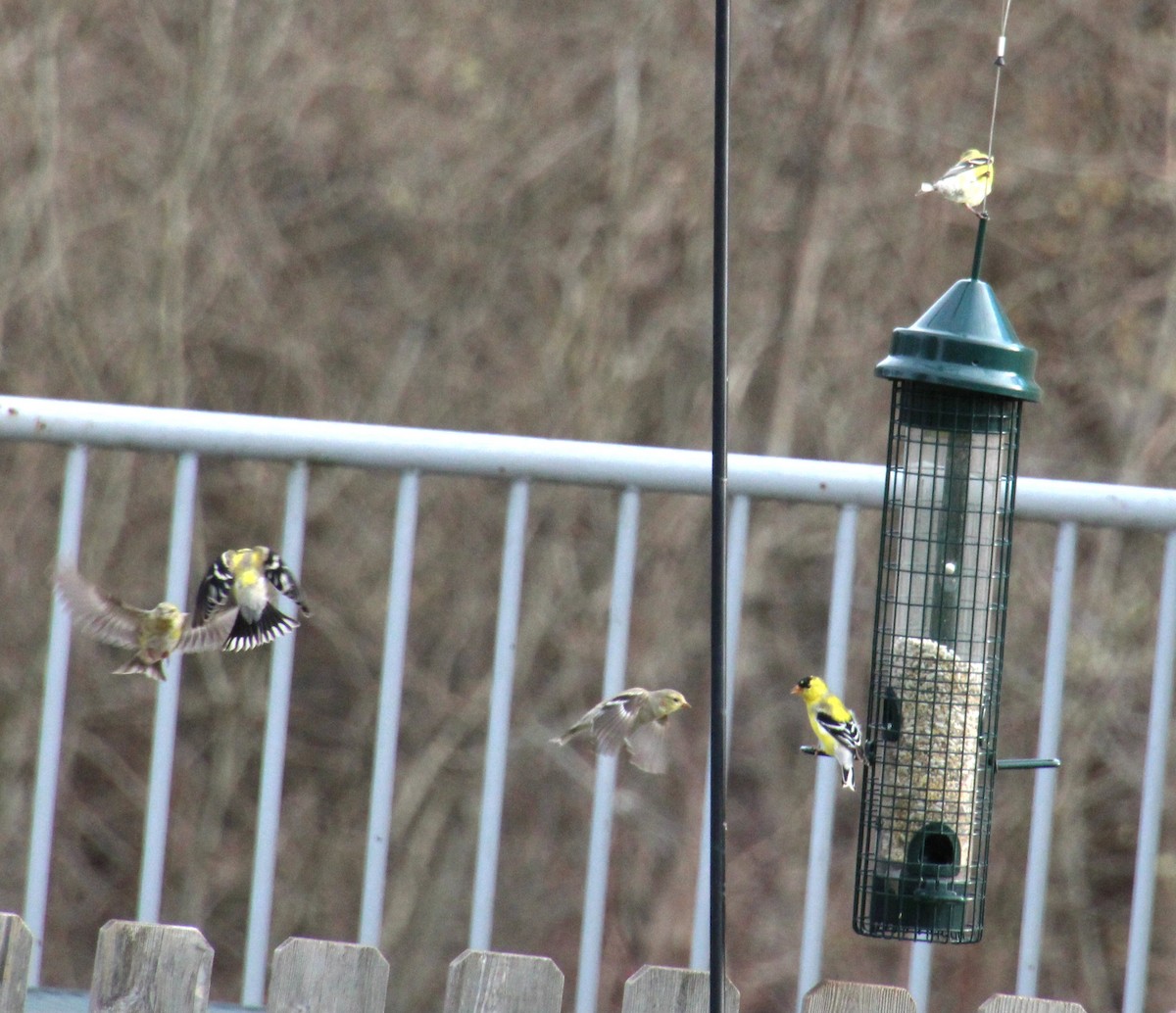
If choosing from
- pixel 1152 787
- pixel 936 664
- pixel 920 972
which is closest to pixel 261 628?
pixel 936 664

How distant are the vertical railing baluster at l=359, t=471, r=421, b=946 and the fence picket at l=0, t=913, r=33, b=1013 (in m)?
1.08

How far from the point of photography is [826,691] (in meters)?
2.68

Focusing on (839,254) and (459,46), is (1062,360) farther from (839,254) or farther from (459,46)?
(459,46)

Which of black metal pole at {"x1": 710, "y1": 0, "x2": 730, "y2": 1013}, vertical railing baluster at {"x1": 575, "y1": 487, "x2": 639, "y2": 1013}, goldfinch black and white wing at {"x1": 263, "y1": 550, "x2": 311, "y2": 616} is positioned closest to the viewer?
black metal pole at {"x1": 710, "y1": 0, "x2": 730, "y2": 1013}

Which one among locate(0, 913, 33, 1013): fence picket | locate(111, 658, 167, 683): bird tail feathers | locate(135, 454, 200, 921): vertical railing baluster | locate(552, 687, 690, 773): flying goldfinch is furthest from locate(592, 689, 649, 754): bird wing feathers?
locate(0, 913, 33, 1013): fence picket

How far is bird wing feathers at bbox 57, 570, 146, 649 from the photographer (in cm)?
252

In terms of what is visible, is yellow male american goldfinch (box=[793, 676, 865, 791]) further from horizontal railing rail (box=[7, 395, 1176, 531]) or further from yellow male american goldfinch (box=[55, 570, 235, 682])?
yellow male american goldfinch (box=[55, 570, 235, 682])

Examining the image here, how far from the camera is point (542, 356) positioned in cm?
854

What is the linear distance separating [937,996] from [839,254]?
3.61 m

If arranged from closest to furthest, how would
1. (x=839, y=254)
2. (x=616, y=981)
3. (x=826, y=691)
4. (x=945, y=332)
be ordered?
(x=945, y=332) → (x=826, y=691) → (x=616, y=981) → (x=839, y=254)

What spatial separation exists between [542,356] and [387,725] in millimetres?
5471

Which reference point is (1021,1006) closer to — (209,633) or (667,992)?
(667,992)

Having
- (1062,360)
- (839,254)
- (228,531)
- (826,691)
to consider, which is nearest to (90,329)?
(228,531)

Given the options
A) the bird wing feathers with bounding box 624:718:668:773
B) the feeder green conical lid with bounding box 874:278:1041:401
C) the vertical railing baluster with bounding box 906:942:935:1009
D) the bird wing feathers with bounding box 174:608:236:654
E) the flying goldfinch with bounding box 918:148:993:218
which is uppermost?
the flying goldfinch with bounding box 918:148:993:218
